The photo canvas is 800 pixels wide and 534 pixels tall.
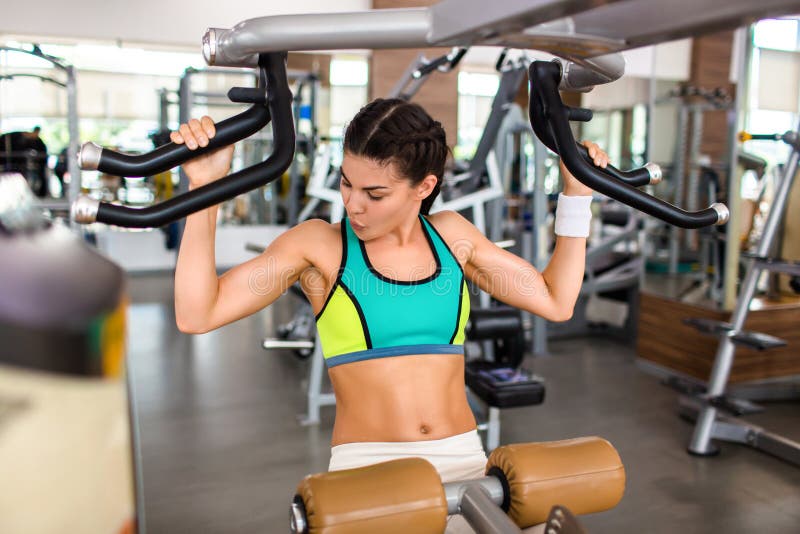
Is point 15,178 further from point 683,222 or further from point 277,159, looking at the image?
point 683,222

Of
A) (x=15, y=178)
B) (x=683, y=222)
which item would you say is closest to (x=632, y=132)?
(x=683, y=222)

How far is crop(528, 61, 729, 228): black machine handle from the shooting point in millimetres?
848

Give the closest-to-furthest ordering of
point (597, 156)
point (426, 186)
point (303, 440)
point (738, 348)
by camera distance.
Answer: point (597, 156) → point (426, 186) → point (303, 440) → point (738, 348)

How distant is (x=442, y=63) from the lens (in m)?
3.08

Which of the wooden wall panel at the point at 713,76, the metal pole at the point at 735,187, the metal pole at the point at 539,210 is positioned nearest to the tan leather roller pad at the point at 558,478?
the metal pole at the point at 735,187

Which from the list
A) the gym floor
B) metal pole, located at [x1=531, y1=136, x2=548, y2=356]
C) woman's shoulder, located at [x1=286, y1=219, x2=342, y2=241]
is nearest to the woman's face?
woman's shoulder, located at [x1=286, y1=219, x2=342, y2=241]

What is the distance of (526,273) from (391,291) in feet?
0.93

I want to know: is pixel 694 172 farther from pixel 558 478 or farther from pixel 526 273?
pixel 558 478

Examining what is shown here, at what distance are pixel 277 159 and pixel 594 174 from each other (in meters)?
0.40

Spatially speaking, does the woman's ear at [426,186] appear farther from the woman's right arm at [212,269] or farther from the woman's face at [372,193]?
the woman's right arm at [212,269]

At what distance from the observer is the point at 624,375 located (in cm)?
392

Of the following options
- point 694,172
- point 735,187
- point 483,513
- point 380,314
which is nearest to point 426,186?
point 380,314

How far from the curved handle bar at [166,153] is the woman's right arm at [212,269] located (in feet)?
0.04

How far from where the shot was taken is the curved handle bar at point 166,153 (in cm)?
70
